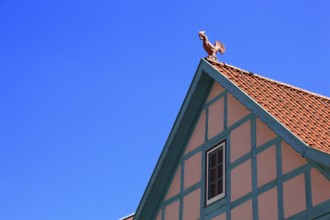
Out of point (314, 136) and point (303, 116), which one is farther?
point (303, 116)

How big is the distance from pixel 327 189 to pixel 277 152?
1.73 metres

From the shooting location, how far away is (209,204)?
1722 cm

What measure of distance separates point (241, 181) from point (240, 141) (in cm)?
88

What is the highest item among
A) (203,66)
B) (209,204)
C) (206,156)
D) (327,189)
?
(203,66)

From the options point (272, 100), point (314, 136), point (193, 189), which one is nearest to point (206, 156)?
point (193, 189)

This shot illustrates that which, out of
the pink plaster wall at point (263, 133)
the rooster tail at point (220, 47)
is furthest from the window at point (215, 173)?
the rooster tail at point (220, 47)

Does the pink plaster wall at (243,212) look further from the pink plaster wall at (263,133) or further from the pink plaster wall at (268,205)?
the pink plaster wall at (263,133)

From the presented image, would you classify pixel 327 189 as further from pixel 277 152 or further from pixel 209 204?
pixel 209 204

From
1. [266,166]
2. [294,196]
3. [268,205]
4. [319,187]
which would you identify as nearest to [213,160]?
[266,166]

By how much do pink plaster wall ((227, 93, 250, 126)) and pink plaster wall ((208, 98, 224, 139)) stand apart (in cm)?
28

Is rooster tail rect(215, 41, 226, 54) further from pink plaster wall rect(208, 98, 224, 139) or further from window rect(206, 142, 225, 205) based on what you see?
window rect(206, 142, 225, 205)

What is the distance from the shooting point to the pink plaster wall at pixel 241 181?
53.5ft

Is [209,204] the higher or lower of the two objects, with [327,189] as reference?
higher

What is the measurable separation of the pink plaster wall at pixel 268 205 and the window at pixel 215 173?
1323mm
